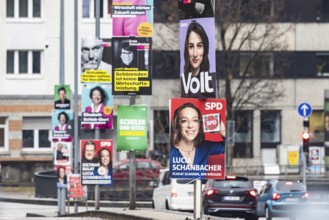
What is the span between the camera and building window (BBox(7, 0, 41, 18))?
7219 centimetres

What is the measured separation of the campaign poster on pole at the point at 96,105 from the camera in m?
33.7

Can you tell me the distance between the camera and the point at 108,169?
30.5 meters

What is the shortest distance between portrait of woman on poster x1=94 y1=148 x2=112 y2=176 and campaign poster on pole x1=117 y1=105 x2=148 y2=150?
635cm

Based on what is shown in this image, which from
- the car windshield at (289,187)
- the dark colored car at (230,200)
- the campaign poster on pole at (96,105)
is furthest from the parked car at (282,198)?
the campaign poster on pole at (96,105)

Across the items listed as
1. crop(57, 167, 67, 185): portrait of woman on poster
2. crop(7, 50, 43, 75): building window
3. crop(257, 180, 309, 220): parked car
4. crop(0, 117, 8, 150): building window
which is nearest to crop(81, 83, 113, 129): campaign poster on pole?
crop(57, 167, 67, 185): portrait of woman on poster

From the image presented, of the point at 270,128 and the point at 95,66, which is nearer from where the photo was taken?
the point at 95,66

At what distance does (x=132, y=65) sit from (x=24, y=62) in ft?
161

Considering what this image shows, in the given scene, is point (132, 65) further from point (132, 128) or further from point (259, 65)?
point (259, 65)

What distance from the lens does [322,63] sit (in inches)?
2997

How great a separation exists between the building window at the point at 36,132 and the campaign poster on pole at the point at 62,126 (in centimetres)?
3074

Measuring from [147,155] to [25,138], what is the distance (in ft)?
23.3

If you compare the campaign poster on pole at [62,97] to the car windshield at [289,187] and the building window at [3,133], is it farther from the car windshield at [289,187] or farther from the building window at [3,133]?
the building window at [3,133]

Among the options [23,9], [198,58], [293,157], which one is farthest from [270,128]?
[198,58]

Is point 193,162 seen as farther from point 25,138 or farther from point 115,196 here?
point 25,138
